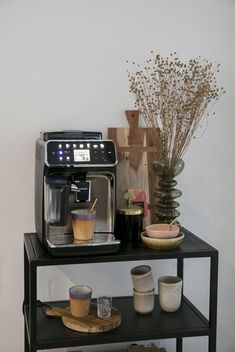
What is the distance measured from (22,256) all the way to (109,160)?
0.71m

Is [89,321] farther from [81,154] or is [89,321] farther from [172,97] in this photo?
[172,97]

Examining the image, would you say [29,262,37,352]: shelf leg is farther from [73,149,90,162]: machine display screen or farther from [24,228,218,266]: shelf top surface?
[73,149,90,162]: machine display screen

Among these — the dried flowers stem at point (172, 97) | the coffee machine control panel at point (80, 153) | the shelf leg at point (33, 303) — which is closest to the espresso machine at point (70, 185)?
the coffee machine control panel at point (80, 153)

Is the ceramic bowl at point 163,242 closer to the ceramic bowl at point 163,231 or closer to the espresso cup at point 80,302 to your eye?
the ceramic bowl at point 163,231

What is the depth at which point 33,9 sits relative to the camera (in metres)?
2.33

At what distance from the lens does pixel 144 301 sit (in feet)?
7.32

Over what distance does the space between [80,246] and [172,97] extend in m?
0.84

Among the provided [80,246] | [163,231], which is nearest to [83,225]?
[80,246]

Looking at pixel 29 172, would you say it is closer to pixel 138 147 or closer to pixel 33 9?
pixel 138 147

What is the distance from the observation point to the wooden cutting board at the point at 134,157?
2426 millimetres

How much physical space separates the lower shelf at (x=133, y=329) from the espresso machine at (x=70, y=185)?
338 millimetres

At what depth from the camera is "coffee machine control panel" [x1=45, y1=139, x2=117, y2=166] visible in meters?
1.98

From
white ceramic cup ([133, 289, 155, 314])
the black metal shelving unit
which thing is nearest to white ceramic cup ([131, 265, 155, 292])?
white ceramic cup ([133, 289, 155, 314])

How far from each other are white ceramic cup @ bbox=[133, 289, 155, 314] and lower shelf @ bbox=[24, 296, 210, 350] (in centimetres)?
2
